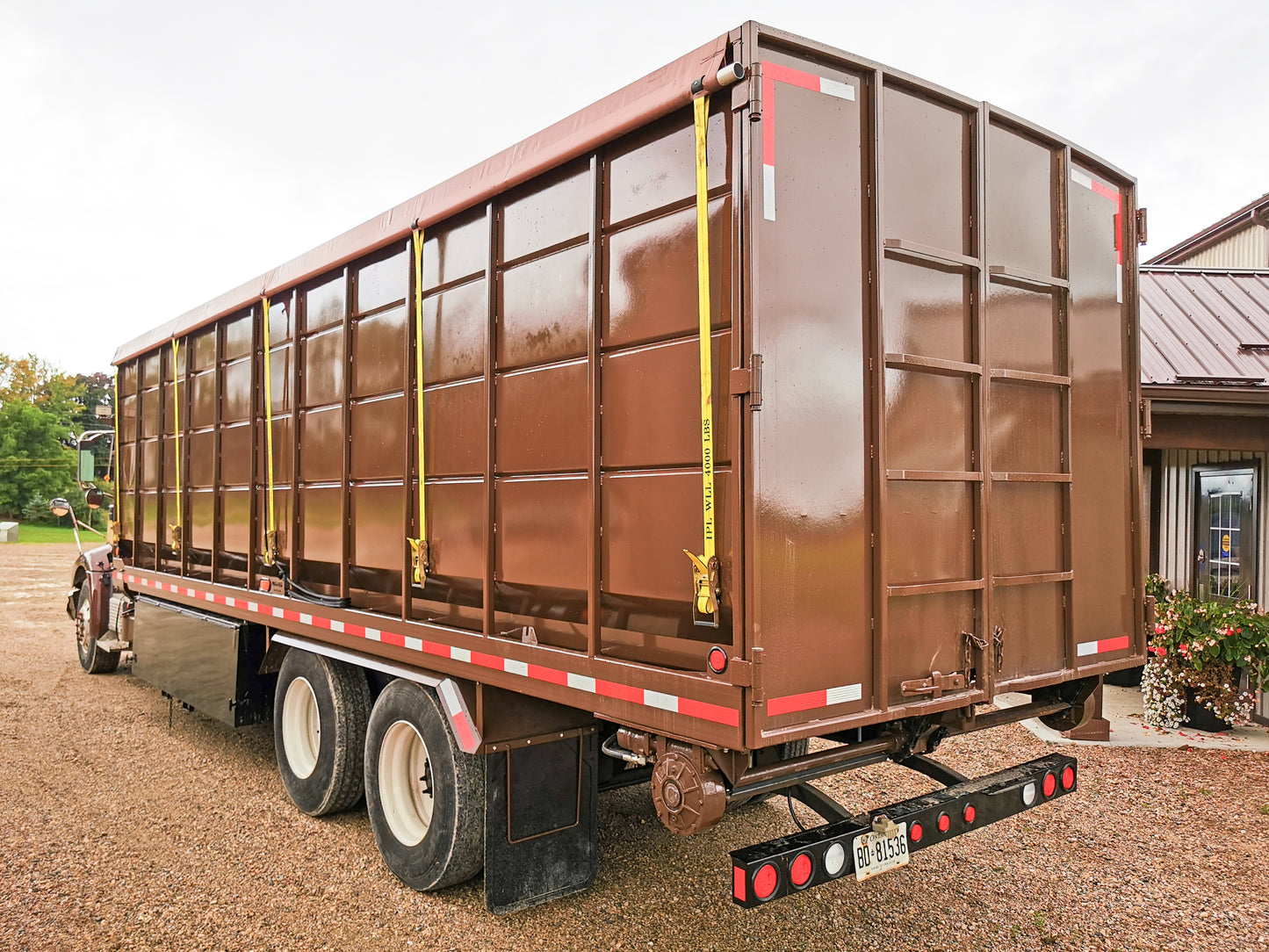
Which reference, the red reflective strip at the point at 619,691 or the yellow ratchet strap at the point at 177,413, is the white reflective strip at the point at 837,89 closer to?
the red reflective strip at the point at 619,691

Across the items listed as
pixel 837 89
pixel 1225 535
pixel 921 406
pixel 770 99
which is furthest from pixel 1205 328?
pixel 770 99

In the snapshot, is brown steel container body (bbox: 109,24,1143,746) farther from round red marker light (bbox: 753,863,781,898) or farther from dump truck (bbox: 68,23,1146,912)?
round red marker light (bbox: 753,863,781,898)

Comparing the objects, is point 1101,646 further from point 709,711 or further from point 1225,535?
point 1225,535

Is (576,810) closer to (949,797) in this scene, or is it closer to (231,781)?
(949,797)

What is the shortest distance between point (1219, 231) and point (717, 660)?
1485 centimetres

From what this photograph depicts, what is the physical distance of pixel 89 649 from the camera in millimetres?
9312

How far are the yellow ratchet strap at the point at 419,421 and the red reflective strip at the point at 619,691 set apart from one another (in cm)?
144

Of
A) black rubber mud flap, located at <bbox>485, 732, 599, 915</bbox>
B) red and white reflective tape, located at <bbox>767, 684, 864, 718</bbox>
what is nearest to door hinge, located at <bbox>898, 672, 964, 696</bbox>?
red and white reflective tape, located at <bbox>767, 684, 864, 718</bbox>

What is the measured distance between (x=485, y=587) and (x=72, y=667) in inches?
328

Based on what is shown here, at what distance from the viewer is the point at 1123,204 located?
Result: 4215 mm

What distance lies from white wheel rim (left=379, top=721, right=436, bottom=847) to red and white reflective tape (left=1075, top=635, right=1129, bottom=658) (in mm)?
3087

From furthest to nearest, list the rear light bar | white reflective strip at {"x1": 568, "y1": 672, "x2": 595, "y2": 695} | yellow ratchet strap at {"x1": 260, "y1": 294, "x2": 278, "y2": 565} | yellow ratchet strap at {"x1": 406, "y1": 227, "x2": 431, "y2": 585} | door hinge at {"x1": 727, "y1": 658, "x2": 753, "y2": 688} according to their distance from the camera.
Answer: yellow ratchet strap at {"x1": 260, "y1": 294, "x2": 278, "y2": 565} < yellow ratchet strap at {"x1": 406, "y1": 227, "x2": 431, "y2": 585} < white reflective strip at {"x1": 568, "y1": 672, "x2": 595, "y2": 695} < the rear light bar < door hinge at {"x1": 727, "y1": 658, "x2": 753, "y2": 688}

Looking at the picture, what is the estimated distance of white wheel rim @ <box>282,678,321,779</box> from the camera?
17.2 feet

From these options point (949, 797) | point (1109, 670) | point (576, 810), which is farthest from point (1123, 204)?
point (576, 810)
